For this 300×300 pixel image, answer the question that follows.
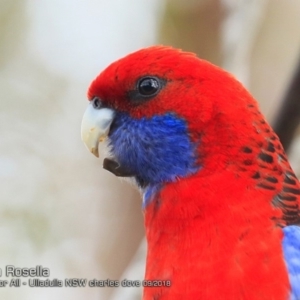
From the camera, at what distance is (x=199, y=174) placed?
5.70 ft

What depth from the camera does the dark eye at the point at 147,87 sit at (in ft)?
5.96

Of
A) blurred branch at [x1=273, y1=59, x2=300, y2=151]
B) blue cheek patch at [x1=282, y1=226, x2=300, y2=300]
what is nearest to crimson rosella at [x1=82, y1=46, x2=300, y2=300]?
blue cheek patch at [x1=282, y1=226, x2=300, y2=300]

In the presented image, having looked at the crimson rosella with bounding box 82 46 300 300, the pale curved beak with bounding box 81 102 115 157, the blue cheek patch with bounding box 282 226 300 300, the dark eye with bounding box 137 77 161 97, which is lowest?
the blue cheek patch with bounding box 282 226 300 300

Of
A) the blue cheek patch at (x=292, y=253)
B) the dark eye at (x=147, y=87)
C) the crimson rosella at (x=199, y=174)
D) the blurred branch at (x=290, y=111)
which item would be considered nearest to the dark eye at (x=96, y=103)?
the crimson rosella at (x=199, y=174)

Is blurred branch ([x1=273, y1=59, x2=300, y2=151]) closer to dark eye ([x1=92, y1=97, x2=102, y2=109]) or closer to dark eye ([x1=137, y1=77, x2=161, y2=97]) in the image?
dark eye ([x1=137, y1=77, x2=161, y2=97])

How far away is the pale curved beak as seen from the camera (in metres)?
1.88

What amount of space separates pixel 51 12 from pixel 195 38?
1.75m

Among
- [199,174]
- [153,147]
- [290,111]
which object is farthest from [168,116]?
[290,111]

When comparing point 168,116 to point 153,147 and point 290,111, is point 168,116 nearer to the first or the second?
point 153,147

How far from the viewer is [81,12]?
4508 millimetres

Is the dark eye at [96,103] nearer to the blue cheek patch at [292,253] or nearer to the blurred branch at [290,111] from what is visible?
the blurred branch at [290,111]

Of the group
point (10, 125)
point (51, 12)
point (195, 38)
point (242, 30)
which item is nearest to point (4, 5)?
point (51, 12)

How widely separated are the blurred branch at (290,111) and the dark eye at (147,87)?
0.44 meters

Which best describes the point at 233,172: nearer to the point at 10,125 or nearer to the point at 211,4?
the point at 211,4
